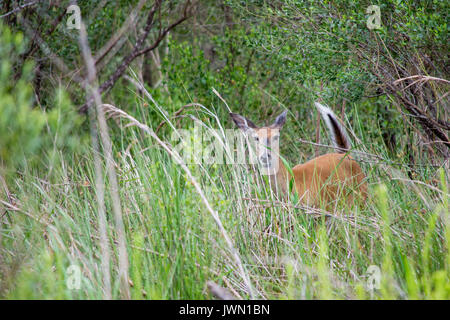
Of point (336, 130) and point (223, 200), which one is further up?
point (336, 130)

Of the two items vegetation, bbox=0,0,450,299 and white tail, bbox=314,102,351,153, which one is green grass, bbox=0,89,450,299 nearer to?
vegetation, bbox=0,0,450,299

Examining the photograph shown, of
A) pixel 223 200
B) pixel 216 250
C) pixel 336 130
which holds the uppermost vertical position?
pixel 336 130

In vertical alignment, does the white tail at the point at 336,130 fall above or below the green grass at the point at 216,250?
above

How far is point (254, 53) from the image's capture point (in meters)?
6.79

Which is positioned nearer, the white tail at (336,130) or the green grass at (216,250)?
the green grass at (216,250)

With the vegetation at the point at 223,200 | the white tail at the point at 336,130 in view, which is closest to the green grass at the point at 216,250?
the vegetation at the point at 223,200

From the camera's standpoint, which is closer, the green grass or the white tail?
the green grass

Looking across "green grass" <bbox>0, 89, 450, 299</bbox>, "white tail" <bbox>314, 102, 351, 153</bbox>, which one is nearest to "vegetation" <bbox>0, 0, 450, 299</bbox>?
"green grass" <bbox>0, 89, 450, 299</bbox>

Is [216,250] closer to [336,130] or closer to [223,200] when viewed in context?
[223,200]

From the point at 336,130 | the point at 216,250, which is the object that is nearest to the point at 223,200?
the point at 216,250

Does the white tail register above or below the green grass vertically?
above

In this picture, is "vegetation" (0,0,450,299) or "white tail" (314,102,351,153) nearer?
"vegetation" (0,0,450,299)

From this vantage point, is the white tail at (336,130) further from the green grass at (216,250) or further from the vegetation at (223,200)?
the green grass at (216,250)

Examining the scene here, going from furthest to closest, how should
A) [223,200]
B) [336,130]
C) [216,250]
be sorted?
[336,130]
[216,250]
[223,200]
